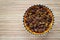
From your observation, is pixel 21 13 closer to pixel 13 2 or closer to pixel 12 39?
pixel 13 2

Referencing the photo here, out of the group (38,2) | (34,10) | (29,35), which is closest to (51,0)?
(38,2)

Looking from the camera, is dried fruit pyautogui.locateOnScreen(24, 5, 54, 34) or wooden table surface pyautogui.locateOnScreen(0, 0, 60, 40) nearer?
dried fruit pyautogui.locateOnScreen(24, 5, 54, 34)

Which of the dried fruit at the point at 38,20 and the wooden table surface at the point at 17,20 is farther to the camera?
the wooden table surface at the point at 17,20

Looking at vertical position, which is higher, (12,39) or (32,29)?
(32,29)

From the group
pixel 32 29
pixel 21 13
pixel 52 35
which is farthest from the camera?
pixel 21 13

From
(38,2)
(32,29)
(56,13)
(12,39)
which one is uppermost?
(38,2)

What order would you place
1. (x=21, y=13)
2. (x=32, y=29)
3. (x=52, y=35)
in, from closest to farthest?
(x=32, y=29) → (x=52, y=35) → (x=21, y=13)

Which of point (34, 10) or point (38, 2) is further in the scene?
point (38, 2)

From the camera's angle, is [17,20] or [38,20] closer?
[38,20]
